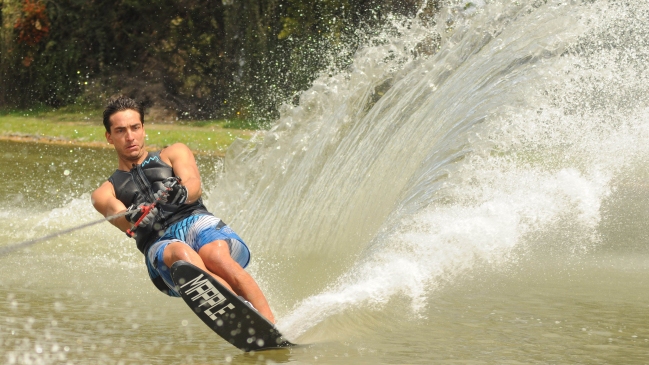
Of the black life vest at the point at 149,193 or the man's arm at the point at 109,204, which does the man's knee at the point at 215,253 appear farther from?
the man's arm at the point at 109,204

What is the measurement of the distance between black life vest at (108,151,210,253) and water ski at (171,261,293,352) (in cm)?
55

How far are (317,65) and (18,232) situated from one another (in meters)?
15.2

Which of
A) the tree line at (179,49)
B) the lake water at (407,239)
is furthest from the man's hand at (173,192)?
the tree line at (179,49)

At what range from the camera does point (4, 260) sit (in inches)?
301

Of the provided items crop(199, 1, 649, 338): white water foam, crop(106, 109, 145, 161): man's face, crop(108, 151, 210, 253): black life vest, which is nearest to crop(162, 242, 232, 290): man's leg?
crop(108, 151, 210, 253): black life vest

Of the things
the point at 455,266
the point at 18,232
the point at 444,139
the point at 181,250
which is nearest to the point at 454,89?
the point at 444,139

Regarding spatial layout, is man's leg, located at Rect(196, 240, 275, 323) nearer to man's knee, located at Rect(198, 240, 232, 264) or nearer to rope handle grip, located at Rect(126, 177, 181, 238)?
man's knee, located at Rect(198, 240, 232, 264)

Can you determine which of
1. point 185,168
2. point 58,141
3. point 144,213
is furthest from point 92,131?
point 144,213

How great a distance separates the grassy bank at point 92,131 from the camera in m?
18.6

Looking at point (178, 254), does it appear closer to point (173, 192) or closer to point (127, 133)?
point (173, 192)

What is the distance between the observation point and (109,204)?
5.03m

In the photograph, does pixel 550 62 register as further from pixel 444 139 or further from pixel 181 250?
pixel 181 250

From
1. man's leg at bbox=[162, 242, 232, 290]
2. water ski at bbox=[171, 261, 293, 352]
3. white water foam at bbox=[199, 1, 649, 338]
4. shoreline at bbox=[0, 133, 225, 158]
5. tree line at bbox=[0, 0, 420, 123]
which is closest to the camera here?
water ski at bbox=[171, 261, 293, 352]

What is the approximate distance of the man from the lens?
4.84 metres
